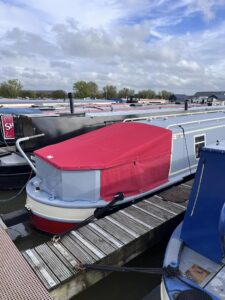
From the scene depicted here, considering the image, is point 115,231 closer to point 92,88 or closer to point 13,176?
point 13,176

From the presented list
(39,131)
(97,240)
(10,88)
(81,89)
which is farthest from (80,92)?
(97,240)

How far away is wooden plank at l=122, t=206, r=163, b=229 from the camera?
4.04m

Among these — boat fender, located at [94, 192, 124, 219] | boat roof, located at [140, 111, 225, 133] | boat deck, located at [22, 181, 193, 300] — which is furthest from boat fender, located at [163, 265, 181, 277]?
boat roof, located at [140, 111, 225, 133]

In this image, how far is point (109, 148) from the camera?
4.96 m

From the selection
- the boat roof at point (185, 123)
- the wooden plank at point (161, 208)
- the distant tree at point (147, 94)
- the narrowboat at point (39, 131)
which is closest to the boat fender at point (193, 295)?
the wooden plank at point (161, 208)

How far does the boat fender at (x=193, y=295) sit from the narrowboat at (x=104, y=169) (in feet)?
7.08

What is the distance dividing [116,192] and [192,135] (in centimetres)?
236

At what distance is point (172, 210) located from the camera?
14.5 ft

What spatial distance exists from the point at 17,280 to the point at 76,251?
78 cm

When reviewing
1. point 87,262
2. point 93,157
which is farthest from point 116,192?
point 87,262

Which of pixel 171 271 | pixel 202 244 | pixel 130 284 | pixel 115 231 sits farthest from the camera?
pixel 130 284

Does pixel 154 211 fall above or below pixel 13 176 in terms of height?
above

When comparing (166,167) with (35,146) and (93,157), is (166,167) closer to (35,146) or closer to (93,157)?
(93,157)

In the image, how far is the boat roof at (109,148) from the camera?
455 cm
